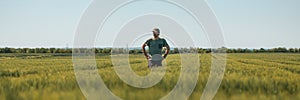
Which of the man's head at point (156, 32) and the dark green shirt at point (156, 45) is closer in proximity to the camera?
the man's head at point (156, 32)

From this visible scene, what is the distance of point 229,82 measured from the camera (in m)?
6.66

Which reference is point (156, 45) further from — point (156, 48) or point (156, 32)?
point (156, 32)

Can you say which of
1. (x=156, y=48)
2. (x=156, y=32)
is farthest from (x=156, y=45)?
(x=156, y=32)

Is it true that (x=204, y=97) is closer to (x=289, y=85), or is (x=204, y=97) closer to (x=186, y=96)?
(x=186, y=96)

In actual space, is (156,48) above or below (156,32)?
below

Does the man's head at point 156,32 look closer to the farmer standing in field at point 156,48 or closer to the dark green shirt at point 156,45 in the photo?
the farmer standing in field at point 156,48

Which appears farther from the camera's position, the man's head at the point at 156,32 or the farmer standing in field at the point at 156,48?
the farmer standing in field at the point at 156,48

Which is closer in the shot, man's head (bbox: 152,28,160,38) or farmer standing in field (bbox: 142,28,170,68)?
man's head (bbox: 152,28,160,38)

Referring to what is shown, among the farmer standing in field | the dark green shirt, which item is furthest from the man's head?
the dark green shirt

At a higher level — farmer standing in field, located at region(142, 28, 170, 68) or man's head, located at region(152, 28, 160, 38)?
man's head, located at region(152, 28, 160, 38)

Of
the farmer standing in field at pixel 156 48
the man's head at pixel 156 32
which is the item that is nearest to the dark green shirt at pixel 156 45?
the farmer standing in field at pixel 156 48

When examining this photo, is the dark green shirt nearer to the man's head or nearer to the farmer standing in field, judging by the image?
the farmer standing in field

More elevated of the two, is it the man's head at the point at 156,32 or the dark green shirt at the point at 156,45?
the man's head at the point at 156,32

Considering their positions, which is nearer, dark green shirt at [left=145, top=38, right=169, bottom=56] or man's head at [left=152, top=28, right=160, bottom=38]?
man's head at [left=152, top=28, right=160, bottom=38]
